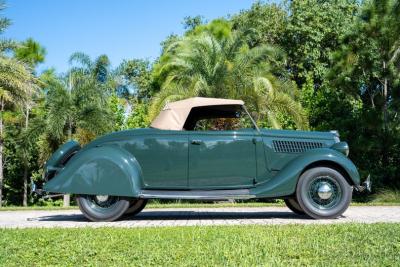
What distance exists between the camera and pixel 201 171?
825cm

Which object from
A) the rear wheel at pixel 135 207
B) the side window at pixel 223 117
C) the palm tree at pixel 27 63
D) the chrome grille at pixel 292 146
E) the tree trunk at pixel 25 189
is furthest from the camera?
the tree trunk at pixel 25 189

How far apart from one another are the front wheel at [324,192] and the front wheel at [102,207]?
2.59 meters

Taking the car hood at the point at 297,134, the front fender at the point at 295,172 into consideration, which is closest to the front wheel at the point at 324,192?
the front fender at the point at 295,172

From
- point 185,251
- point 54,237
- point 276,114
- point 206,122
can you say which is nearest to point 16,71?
point 276,114

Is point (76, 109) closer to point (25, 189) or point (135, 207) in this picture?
point (25, 189)

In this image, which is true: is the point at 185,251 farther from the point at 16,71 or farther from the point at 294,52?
the point at 294,52

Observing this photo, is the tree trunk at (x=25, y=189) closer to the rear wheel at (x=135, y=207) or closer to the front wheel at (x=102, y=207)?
the rear wheel at (x=135, y=207)

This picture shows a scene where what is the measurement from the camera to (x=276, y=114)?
20.8 metres

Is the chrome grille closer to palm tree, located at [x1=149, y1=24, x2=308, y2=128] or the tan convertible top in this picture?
the tan convertible top

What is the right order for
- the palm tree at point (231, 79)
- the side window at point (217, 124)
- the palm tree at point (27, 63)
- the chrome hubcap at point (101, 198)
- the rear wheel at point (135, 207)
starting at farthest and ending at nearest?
the palm tree at point (27, 63) < the palm tree at point (231, 79) < the rear wheel at point (135, 207) < the side window at point (217, 124) < the chrome hubcap at point (101, 198)

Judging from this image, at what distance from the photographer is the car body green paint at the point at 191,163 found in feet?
26.7

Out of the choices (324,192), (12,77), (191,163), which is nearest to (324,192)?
(324,192)

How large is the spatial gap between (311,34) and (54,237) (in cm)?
2655

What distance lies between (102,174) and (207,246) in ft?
10.4
